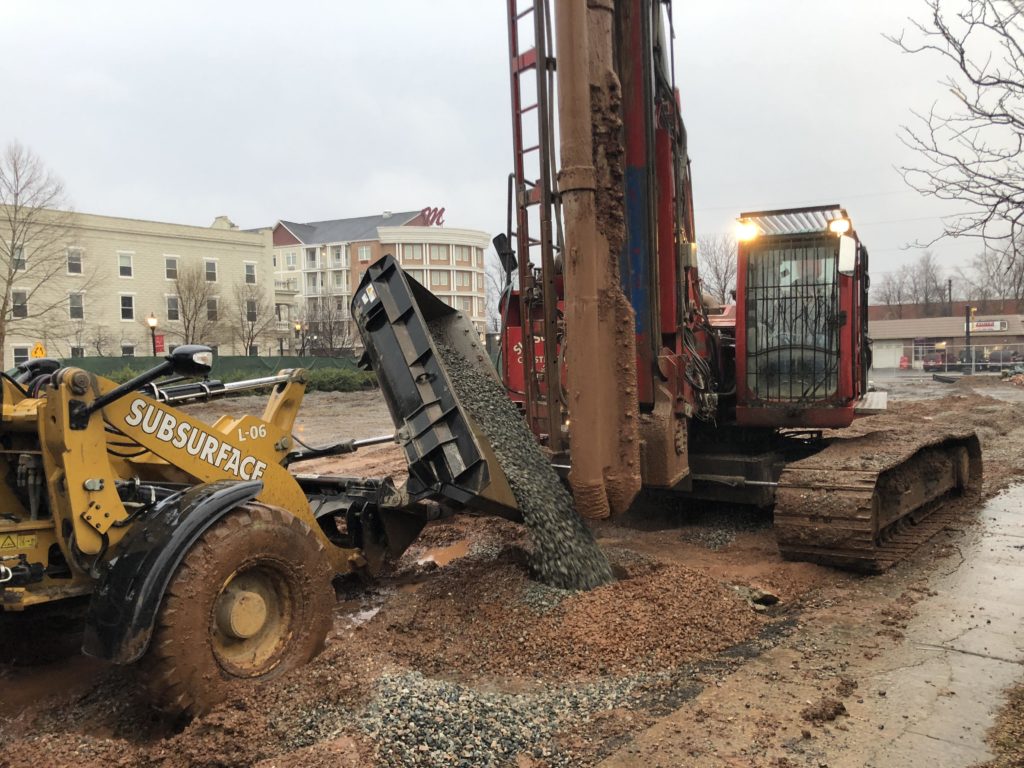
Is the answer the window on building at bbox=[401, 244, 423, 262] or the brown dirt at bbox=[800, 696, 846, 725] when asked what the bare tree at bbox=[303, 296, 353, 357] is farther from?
the brown dirt at bbox=[800, 696, 846, 725]

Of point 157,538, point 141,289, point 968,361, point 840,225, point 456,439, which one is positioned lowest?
point 968,361

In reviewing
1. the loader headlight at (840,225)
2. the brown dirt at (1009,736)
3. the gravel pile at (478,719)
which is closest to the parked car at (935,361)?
the loader headlight at (840,225)

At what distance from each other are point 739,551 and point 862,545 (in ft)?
3.77

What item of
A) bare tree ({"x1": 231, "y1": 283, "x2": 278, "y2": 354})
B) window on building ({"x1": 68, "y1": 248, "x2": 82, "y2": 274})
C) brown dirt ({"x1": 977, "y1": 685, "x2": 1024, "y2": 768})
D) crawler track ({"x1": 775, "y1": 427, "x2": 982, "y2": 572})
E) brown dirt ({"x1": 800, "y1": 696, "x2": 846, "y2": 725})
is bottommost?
brown dirt ({"x1": 977, "y1": 685, "x2": 1024, "y2": 768})

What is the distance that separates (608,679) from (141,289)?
148 ft

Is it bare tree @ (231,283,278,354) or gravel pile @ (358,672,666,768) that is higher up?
bare tree @ (231,283,278,354)

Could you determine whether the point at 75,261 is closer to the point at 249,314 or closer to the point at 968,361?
the point at 249,314

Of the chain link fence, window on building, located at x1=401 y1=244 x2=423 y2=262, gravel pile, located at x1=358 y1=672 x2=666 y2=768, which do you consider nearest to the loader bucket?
gravel pile, located at x1=358 y1=672 x2=666 y2=768

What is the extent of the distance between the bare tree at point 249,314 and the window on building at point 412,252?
37.1 m

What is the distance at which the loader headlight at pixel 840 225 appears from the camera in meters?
6.71

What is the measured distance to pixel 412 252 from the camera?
3314 inches

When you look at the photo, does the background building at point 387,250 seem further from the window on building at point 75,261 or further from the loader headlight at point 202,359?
the loader headlight at point 202,359

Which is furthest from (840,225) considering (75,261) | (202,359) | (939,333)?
(939,333)

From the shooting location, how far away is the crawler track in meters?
5.69
